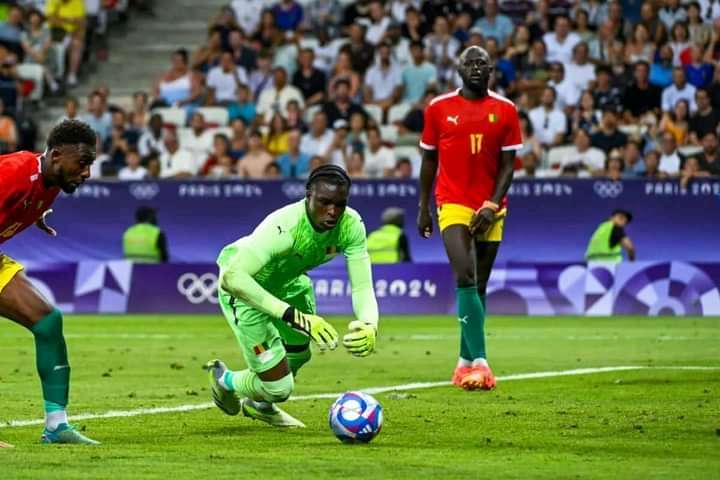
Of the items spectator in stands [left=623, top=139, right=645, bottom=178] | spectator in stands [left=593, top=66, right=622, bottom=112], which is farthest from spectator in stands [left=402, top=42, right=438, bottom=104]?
spectator in stands [left=623, top=139, right=645, bottom=178]

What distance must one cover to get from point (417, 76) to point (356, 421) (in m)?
18.2

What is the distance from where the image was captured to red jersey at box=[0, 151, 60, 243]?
912 centimetres

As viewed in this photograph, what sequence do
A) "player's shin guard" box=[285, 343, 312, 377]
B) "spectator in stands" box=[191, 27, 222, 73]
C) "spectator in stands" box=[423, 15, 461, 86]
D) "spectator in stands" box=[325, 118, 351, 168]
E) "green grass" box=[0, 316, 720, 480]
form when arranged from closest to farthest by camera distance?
"green grass" box=[0, 316, 720, 480]
"player's shin guard" box=[285, 343, 312, 377]
"spectator in stands" box=[325, 118, 351, 168]
"spectator in stands" box=[423, 15, 461, 86]
"spectator in stands" box=[191, 27, 222, 73]

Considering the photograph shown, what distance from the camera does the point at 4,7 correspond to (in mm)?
31422

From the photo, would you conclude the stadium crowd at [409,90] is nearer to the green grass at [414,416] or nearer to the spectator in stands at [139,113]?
the spectator in stands at [139,113]

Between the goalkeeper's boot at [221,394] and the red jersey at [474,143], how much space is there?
3396 mm

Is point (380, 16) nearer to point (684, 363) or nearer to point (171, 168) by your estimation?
point (171, 168)

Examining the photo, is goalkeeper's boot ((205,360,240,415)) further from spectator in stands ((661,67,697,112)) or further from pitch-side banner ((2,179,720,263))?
spectator in stands ((661,67,697,112))

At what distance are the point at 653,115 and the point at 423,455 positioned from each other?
1706 cm

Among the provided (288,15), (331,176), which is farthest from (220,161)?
(331,176)

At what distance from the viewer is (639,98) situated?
25.5 metres

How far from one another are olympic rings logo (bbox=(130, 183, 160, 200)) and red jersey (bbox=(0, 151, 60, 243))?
52.2 ft

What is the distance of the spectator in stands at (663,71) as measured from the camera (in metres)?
25.7

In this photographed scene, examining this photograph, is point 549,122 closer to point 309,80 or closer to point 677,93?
point 677,93
